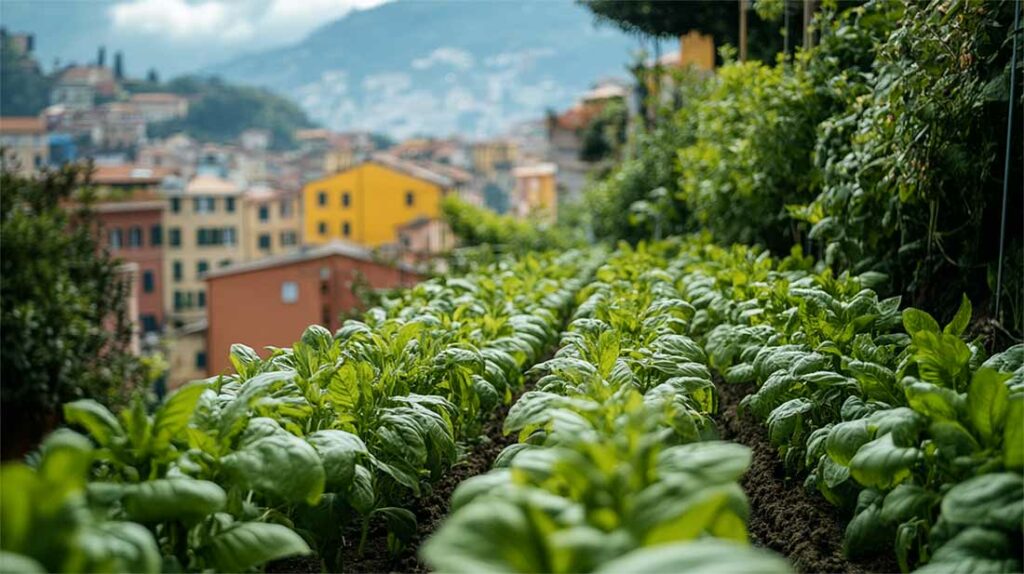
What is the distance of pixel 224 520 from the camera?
1781mm

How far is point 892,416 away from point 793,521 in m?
0.59

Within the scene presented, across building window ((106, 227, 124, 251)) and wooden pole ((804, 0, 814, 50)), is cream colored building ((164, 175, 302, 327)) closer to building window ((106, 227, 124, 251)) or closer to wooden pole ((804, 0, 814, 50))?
building window ((106, 227, 124, 251))

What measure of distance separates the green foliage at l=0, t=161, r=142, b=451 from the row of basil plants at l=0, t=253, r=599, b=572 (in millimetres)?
6421

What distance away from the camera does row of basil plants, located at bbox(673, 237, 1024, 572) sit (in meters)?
1.61

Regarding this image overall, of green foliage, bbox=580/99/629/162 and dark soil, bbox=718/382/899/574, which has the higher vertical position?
green foliage, bbox=580/99/629/162

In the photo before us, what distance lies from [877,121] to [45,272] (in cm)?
719

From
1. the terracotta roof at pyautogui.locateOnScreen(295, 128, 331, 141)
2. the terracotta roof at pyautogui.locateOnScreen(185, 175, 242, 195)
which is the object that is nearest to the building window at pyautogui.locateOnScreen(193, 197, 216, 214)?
the terracotta roof at pyautogui.locateOnScreen(185, 175, 242, 195)

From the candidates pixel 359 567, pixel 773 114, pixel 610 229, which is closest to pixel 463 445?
pixel 359 567

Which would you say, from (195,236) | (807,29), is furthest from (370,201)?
(807,29)

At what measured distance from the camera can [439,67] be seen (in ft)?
133

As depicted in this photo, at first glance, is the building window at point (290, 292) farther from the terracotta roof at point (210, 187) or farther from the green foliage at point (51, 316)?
the terracotta roof at point (210, 187)

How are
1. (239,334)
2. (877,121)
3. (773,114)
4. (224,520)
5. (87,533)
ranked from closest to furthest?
1. (87,533)
2. (224,520)
3. (877,121)
4. (773,114)
5. (239,334)

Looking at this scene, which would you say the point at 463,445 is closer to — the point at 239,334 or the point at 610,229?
the point at 610,229

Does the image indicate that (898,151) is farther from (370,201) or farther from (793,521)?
(370,201)
